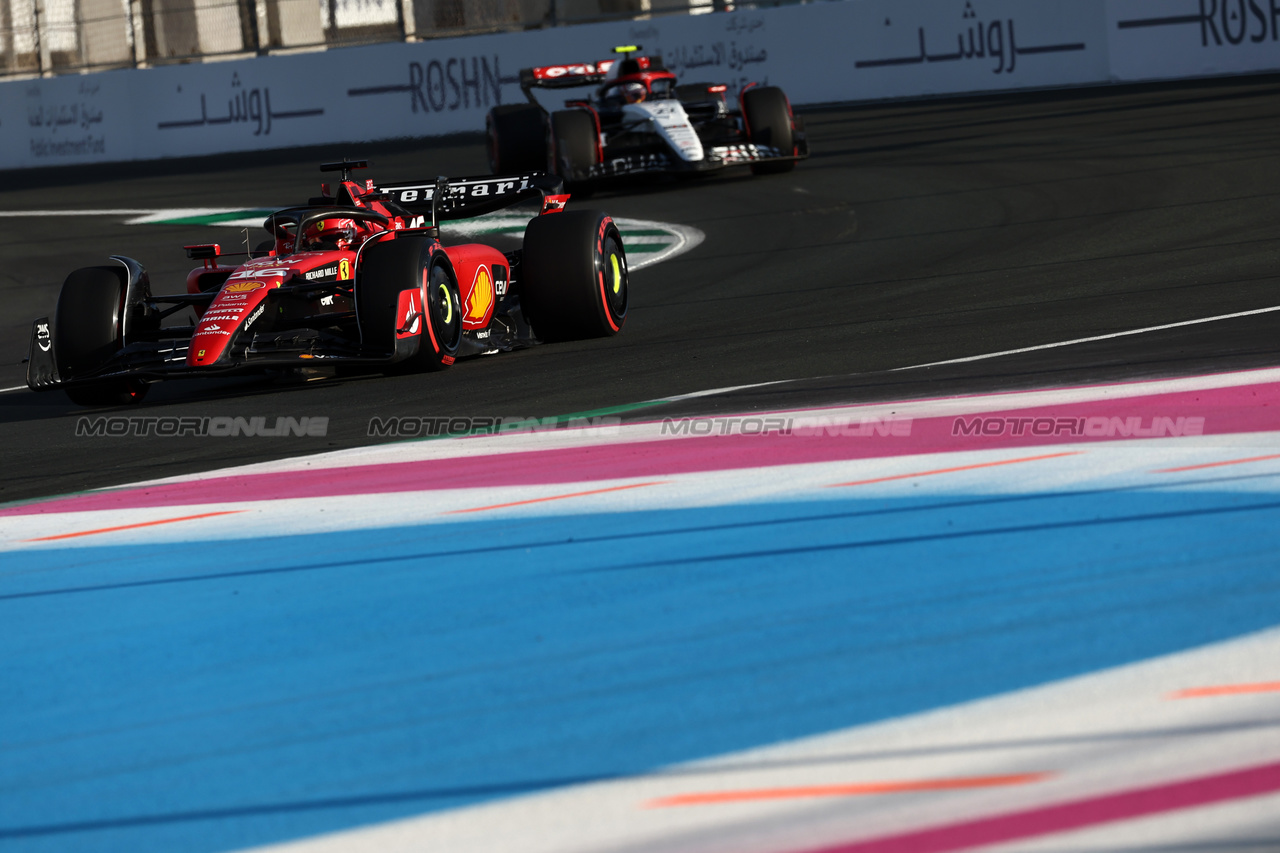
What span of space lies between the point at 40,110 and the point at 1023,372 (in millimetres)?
26150

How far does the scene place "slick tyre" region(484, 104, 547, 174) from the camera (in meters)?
17.0

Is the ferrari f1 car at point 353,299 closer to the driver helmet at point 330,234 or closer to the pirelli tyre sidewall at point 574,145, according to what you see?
the driver helmet at point 330,234

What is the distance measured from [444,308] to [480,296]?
48 cm

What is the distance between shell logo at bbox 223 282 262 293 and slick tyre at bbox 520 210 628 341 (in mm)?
1555

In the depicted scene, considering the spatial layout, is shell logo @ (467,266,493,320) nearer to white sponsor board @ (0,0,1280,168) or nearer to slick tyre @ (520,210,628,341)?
slick tyre @ (520,210,628,341)

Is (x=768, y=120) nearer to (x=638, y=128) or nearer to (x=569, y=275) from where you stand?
(x=638, y=128)

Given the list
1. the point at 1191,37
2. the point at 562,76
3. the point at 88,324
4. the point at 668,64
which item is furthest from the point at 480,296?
the point at 668,64

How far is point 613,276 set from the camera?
871cm

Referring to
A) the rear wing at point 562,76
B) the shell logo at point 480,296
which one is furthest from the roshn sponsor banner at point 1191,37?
the shell logo at point 480,296

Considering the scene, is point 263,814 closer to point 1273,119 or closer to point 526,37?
point 1273,119

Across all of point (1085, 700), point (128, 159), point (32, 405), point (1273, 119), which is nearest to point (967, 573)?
point (1085, 700)

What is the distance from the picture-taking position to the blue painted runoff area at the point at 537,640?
287cm

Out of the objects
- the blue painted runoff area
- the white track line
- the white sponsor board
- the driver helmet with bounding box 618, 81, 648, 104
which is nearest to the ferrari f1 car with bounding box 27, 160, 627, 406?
the white track line

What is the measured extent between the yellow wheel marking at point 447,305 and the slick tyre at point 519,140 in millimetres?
9308
